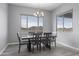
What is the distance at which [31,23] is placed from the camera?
7.89 ft

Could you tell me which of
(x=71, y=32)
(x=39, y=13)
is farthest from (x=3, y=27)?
(x=71, y=32)

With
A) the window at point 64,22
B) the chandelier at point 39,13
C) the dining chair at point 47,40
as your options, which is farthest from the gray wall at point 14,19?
the window at point 64,22

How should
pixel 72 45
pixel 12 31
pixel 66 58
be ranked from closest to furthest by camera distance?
pixel 66 58, pixel 12 31, pixel 72 45

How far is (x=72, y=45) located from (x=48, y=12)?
152cm

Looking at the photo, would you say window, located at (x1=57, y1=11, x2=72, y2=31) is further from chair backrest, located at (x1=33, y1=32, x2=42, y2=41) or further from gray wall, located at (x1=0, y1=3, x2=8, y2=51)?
gray wall, located at (x1=0, y1=3, x2=8, y2=51)

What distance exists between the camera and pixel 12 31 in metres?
2.37

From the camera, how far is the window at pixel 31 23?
94.4 inches

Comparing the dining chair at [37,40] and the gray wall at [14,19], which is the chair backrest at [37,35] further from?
the gray wall at [14,19]

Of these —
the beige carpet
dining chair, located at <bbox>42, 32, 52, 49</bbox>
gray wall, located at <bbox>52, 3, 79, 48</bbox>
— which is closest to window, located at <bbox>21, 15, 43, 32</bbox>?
dining chair, located at <bbox>42, 32, 52, 49</bbox>

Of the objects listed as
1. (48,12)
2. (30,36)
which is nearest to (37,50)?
(30,36)

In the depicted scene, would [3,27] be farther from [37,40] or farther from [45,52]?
[45,52]

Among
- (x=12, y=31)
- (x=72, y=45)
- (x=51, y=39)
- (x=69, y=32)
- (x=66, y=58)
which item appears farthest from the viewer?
(x=69, y=32)

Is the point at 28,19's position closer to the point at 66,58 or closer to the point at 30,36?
the point at 30,36

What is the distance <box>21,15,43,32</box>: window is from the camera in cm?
240
